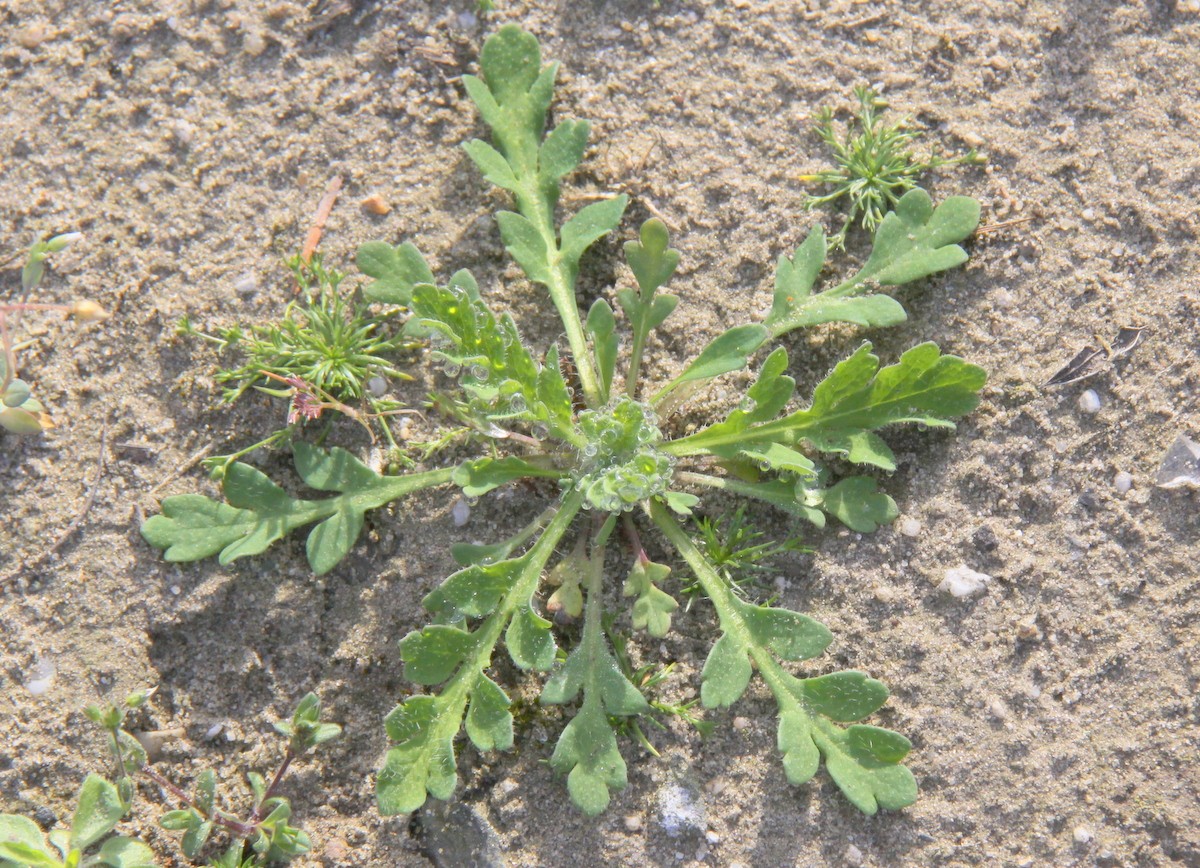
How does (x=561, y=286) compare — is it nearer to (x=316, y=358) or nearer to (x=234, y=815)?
(x=316, y=358)

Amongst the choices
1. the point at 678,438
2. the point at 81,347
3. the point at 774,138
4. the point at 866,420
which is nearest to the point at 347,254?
the point at 81,347

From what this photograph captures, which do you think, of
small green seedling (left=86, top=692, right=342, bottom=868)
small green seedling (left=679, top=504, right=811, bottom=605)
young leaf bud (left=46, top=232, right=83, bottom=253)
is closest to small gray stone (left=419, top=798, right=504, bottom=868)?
small green seedling (left=86, top=692, right=342, bottom=868)

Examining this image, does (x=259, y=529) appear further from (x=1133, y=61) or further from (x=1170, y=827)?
(x=1133, y=61)

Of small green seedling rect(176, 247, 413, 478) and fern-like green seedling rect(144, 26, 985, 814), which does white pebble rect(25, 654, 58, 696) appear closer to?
fern-like green seedling rect(144, 26, 985, 814)

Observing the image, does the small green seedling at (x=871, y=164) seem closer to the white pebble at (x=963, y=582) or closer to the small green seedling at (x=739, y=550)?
the small green seedling at (x=739, y=550)

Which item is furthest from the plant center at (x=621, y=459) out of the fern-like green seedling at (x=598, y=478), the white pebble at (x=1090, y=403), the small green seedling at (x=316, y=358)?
the white pebble at (x=1090, y=403)

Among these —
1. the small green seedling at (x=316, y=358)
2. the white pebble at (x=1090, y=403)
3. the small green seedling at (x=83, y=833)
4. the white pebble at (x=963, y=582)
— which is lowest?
the white pebble at (x=963, y=582)
